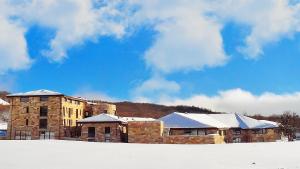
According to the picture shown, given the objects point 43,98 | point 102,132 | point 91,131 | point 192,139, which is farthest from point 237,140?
point 43,98

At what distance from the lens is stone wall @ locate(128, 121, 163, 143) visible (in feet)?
190

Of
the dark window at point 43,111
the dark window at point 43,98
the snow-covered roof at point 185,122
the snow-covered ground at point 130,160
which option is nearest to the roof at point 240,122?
the snow-covered roof at point 185,122

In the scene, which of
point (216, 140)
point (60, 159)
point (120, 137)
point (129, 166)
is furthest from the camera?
point (120, 137)

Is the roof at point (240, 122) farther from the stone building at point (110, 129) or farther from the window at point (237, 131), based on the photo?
the stone building at point (110, 129)

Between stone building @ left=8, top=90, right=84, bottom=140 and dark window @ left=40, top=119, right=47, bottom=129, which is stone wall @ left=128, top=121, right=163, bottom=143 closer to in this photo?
stone building @ left=8, top=90, right=84, bottom=140

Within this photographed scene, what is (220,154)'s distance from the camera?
37.6 metres

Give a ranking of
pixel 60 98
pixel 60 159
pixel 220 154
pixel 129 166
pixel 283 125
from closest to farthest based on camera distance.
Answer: pixel 129 166 < pixel 60 159 < pixel 220 154 < pixel 60 98 < pixel 283 125

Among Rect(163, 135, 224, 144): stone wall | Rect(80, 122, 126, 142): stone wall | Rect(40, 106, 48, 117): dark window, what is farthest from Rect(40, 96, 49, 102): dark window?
Rect(163, 135, 224, 144): stone wall

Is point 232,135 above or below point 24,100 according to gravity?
below

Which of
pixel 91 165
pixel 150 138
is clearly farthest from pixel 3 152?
pixel 150 138

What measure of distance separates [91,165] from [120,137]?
115ft

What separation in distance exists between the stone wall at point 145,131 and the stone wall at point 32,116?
52.0 feet

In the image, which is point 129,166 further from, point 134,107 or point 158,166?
point 134,107

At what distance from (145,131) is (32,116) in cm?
2212
